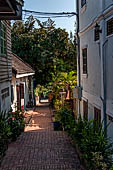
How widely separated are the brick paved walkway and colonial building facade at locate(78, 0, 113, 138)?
1.39 m

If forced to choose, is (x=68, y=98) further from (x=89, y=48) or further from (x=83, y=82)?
(x=89, y=48)

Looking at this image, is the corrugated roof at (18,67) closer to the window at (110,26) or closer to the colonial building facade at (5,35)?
the colonial building facade at (5,35)

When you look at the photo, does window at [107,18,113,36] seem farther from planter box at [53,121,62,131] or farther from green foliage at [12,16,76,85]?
green foliage at [12,16,76,85]

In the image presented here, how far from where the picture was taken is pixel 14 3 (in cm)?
682

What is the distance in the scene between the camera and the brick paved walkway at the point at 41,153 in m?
6.36

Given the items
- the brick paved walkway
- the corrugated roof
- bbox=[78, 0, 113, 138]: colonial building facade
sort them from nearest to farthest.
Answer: bbox=[78, 0, 113, 138]: colonial building facade
the brick paved walkway
the corrugated roof

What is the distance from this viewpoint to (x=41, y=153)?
7398mm

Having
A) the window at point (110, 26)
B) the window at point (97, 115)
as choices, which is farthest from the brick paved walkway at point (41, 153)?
the window at point (110, 26)

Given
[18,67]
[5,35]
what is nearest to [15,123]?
[5,35]

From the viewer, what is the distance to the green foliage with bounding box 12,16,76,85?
20.6m

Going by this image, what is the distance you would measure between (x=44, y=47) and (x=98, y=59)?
46.0 feet

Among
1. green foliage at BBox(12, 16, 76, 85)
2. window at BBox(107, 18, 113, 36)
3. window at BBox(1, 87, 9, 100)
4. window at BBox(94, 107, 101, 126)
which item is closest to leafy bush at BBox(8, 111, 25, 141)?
window at BBox(1, 87, 9, 100)

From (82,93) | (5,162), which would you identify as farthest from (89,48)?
(5,162)

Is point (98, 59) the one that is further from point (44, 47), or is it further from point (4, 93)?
point (44, 47)
